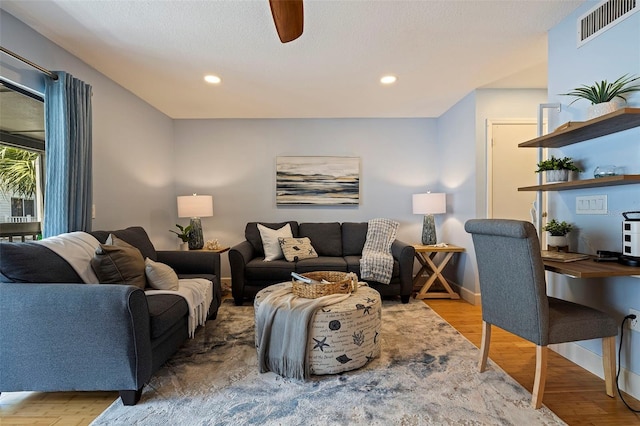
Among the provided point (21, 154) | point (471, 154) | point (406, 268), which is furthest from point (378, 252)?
point (21, 154)

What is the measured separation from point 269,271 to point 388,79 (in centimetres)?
235

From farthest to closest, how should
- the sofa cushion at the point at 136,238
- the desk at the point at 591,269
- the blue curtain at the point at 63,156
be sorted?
the sofa cushion at the point at 136,238
the blue curtain at the point at 63,156
the desk at the point at 591,269

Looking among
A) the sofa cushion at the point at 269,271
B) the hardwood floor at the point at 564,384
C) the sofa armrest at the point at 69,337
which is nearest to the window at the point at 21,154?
the sofa armrest at the point at 69,337

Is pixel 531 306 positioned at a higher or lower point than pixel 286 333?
higher

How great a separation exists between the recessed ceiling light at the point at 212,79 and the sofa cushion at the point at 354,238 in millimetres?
2288

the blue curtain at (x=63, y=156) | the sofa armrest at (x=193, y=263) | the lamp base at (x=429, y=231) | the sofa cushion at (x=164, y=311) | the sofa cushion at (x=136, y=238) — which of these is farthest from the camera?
the lamp base at (x=429, y=231)

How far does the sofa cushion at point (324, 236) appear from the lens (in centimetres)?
398

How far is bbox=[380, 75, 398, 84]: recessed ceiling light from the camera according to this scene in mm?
3024

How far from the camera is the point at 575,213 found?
6.98 ft

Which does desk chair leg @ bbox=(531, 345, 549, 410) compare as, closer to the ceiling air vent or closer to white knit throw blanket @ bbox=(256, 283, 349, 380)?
white knit throw blanket @ bbox=(256, 283, 349, 380)

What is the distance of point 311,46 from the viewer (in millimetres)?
2447

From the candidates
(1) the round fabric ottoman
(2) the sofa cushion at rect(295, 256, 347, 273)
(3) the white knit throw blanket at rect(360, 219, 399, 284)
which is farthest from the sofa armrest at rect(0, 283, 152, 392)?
(3) the white knit throw blanket at rect(360, 219, 399, 284)

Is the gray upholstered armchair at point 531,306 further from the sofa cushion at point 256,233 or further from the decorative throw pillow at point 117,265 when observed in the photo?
the sofa cushion at point 256,233

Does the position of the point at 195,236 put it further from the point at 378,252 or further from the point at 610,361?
the point at 610,361
